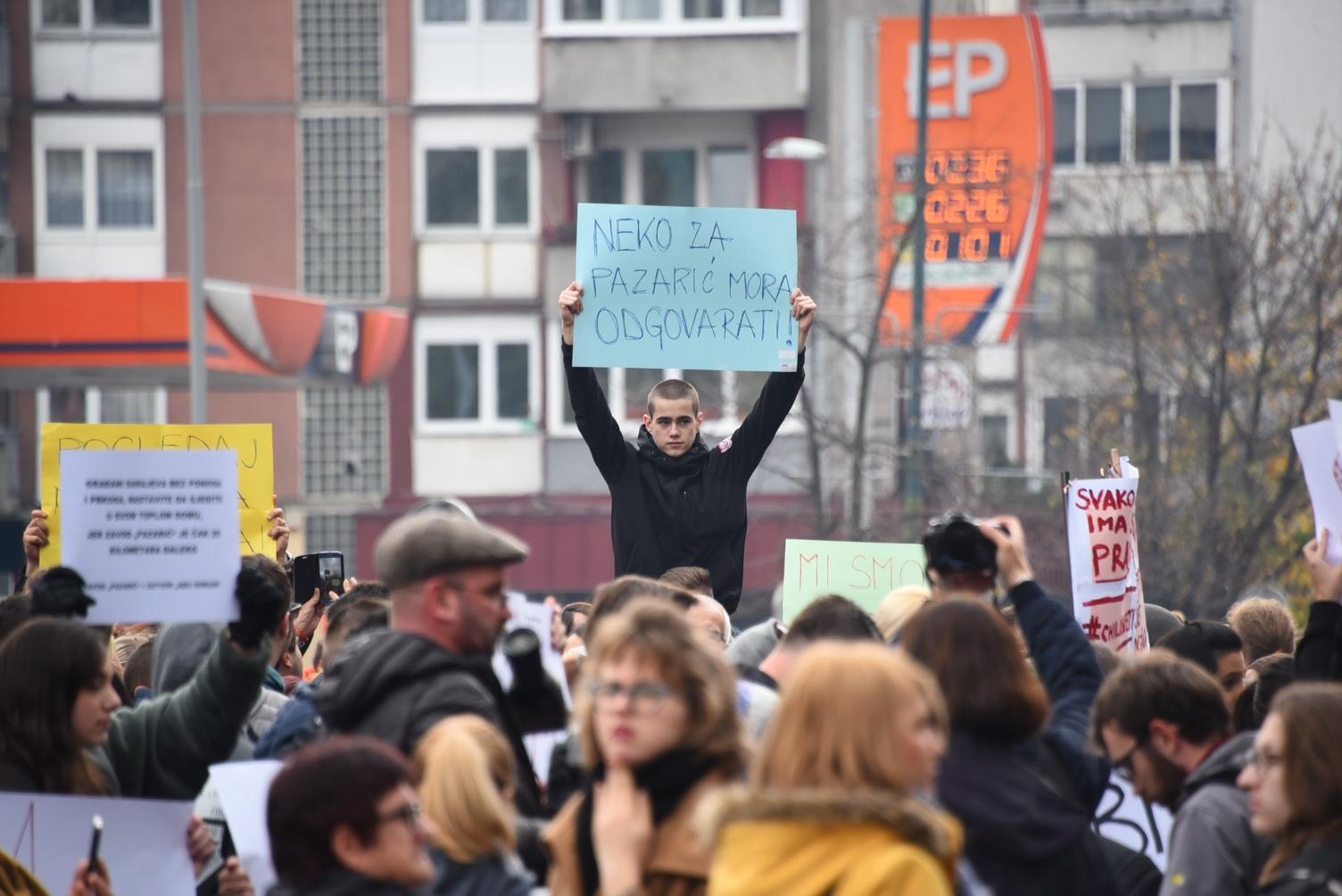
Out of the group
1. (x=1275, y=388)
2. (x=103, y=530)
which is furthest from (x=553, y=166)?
(x=103, y=530)

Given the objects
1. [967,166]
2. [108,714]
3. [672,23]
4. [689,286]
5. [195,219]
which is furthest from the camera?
[672,23]

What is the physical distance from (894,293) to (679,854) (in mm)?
20503

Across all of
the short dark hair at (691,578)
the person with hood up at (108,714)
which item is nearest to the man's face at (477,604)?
the person with hood up at (108,714)

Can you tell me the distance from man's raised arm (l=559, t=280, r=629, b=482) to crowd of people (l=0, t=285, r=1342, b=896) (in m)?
1.70

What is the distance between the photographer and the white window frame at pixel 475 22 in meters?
32.7

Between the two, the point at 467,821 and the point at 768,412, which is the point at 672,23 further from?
the point at 467,821

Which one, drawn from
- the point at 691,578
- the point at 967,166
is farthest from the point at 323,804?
the point at 967,166

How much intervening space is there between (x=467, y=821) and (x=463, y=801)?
0.04 metres

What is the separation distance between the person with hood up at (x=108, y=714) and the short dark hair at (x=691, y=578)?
1.93 m

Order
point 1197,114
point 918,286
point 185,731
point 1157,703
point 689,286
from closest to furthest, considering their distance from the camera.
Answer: point 1157,703
point 185,731
point 689,286
point 918,286
point 1197,114

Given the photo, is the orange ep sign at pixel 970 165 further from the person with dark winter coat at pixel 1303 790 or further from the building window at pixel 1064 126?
the person with dark winter coat at pixel 1303 790

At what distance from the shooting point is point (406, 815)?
3.77 m

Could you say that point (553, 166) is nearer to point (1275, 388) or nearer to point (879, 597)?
point (1275, 388)

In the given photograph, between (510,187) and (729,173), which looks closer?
(729,173)
